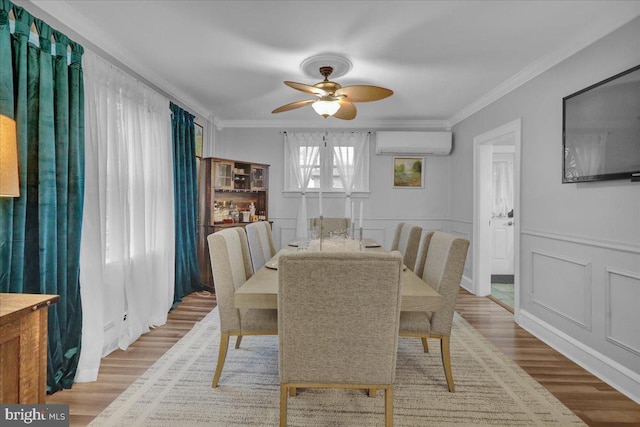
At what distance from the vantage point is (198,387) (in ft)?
6.89

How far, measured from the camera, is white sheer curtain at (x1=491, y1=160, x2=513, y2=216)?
5543mm

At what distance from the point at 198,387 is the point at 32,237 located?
1.32 meters

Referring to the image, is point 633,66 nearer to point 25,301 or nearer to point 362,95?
point 362,95

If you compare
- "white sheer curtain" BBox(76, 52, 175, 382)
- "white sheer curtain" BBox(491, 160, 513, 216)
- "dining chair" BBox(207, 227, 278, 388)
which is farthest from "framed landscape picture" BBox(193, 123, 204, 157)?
"white sheer curtain" BBox(491, 160, 513, 216)

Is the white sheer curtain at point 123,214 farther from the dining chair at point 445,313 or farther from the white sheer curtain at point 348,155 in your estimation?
the white sheer curtain at point 348,155

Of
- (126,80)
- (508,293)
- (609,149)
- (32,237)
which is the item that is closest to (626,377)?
(609,149)

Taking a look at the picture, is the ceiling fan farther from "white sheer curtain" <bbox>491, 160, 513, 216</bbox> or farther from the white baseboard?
"white sheer curtain" <bbox>491, 160, 513, 216</bbox>

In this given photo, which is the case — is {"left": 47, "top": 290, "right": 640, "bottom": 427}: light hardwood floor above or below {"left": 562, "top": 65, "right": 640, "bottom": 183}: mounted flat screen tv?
below

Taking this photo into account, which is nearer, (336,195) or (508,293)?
(508,293)

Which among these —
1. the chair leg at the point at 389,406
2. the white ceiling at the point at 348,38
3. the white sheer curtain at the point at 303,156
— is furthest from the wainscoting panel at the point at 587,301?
the white sheer curtain at the point at 303,156

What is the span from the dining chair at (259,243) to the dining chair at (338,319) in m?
1.39

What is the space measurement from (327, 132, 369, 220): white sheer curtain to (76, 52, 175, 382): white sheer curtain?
242cm

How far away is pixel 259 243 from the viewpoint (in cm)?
305

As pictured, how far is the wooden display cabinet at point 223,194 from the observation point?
4324mm
